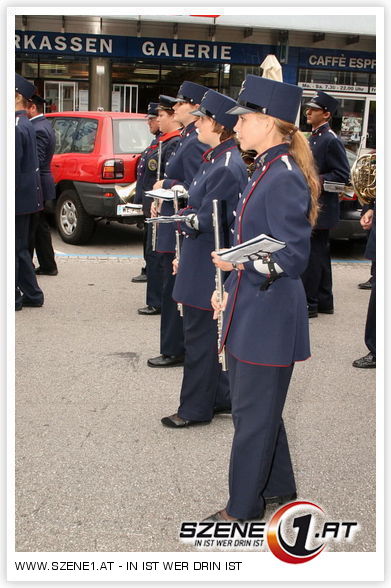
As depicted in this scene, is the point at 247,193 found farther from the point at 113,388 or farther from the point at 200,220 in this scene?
the point at 113,388

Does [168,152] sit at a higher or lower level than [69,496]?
higher

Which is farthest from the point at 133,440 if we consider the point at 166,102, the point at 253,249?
the point at 166,102

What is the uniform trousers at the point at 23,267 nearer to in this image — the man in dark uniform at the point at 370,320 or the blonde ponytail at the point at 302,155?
the man in dark uniform at the point at 370,320

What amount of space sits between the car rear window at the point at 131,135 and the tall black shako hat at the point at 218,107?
616 cm

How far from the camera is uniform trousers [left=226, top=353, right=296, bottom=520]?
3.32 meters

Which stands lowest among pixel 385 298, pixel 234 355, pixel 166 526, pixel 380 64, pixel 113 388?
pixel 166 526

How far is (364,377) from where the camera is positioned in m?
5.96

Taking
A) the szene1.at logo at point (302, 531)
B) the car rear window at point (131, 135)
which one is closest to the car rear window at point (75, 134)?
the car rear window at point (131, 135)

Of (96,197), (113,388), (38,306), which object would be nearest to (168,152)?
(38,306)

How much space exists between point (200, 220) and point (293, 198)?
4.34 ft

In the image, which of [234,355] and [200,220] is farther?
[200,220]

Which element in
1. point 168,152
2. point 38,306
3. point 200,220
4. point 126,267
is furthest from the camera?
point 126,267

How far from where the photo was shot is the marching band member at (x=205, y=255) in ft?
14.1

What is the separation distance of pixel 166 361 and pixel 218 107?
7.52ft
